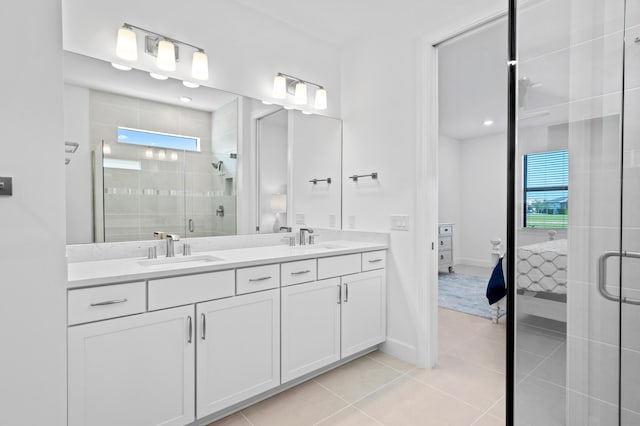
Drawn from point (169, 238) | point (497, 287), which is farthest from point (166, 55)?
point (497, 287)

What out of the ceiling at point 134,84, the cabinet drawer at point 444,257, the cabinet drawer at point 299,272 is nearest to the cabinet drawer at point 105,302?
the cabinet drawer at point 299,272

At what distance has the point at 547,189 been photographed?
1089mm

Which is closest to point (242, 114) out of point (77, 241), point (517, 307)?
point (77, 241)

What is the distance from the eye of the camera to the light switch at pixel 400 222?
7.88ft

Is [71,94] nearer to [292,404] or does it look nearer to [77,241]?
[77,241]

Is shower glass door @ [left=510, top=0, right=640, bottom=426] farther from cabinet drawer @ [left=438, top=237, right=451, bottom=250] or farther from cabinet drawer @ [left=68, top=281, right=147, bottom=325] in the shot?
cabinet drawer @ [left=438, top=237, right=451, bottom=250]

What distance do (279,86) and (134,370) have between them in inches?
82.6

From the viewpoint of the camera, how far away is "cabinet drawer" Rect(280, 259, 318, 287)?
1.90m

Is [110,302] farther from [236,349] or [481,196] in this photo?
[481,196]

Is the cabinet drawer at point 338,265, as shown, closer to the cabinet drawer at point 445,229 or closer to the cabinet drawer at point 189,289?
the cabinet drawer at point 189,289

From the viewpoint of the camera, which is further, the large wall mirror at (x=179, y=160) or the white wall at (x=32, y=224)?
the large wall mirror at (x=179, y=160)

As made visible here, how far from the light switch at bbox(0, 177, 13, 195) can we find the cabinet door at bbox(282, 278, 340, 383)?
129 cm

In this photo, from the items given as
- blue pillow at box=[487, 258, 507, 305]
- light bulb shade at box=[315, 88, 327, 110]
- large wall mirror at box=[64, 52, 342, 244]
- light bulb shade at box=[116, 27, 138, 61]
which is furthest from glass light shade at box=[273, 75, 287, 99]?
blue pillow at box=[487, 258, 507, 305]

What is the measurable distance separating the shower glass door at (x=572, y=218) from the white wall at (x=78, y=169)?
209 cm
